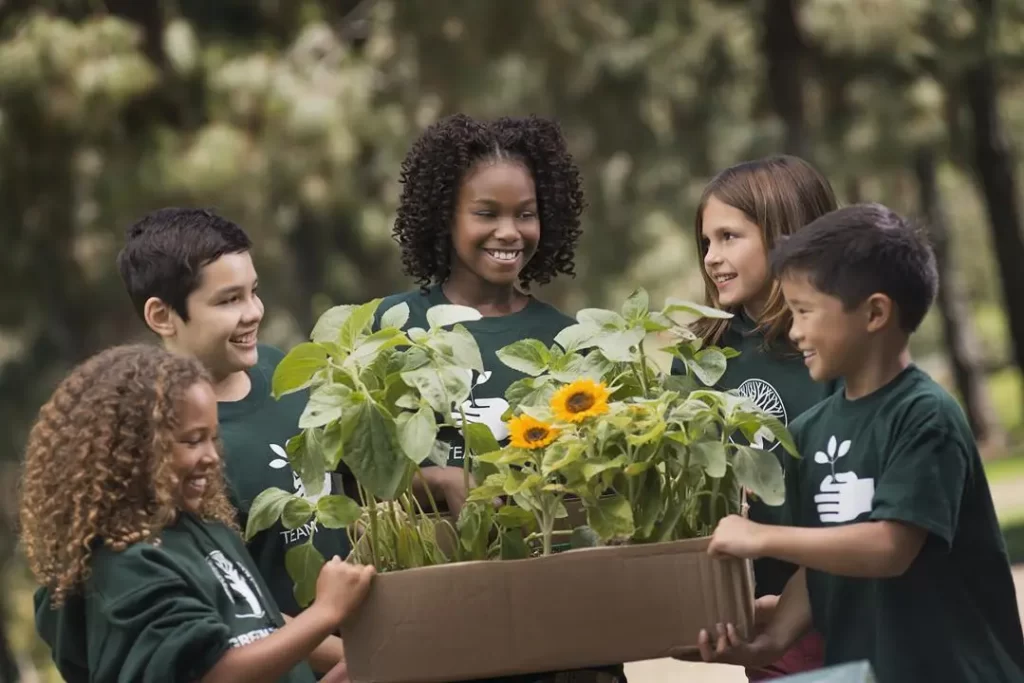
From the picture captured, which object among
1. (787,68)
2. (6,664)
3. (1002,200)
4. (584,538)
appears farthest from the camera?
(1002,200)

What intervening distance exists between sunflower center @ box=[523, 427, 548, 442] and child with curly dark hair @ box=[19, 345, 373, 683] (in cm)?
33

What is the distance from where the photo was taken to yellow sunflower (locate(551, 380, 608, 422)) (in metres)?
Result: 2.89

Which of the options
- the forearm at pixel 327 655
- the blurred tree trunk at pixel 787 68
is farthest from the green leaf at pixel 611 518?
the blurred tree trunk at pixel 787 68

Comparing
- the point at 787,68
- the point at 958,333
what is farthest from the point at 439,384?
the point at 958,333

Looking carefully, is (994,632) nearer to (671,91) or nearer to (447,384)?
(447,384)

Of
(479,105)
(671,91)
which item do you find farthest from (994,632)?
(671,91)

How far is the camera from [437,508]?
10.8 feet

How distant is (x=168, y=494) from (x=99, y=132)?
26.2 ft

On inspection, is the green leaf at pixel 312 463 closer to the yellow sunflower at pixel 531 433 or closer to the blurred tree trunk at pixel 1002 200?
the yellow sunflower at pixel 531 433

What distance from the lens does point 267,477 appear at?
3.50 meters

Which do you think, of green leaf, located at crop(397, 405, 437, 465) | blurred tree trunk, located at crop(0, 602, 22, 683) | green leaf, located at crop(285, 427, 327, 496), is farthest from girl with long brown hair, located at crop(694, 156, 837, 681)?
blurred tree trunk, located at crop(0, 602, 22, 683)

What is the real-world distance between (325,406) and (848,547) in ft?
2.85

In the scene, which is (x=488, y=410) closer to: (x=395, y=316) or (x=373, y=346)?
(x=395, y=316)

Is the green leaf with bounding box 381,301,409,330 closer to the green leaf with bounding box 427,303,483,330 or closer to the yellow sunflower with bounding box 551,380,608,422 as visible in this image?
the green leaf with bounding box 427,303,483,330
